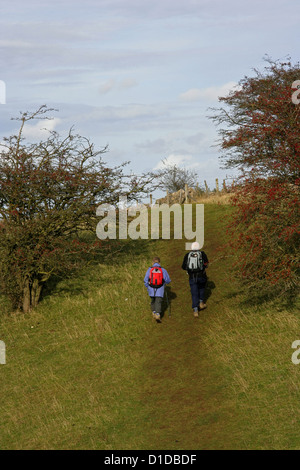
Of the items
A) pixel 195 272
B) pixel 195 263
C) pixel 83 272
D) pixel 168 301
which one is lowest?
pixel 168 301

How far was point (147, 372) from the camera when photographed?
16500 mm

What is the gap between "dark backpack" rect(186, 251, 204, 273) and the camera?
19.2 m

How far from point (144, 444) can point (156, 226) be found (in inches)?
799

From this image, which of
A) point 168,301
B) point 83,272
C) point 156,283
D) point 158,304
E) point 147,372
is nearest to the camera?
point 147,372

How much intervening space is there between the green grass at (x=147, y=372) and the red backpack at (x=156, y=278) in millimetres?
1406

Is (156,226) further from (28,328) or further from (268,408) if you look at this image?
(268,408)

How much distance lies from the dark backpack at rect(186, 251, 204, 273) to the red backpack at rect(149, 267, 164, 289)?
36.9 inches

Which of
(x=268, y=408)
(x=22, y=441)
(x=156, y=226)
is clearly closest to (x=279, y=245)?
(x=268, y=408)

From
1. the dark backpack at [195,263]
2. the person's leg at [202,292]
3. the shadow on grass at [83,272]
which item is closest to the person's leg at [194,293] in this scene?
the person's leg at [202,292]

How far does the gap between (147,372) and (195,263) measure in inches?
164

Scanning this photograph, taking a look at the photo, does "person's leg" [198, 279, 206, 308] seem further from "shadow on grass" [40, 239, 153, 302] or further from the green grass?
"shadow on grass" [40, 239, 153, 302]

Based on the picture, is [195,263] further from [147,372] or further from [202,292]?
[147,372]

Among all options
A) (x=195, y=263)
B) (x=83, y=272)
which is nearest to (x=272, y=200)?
(x=195, y=263)

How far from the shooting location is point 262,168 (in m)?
19.9
